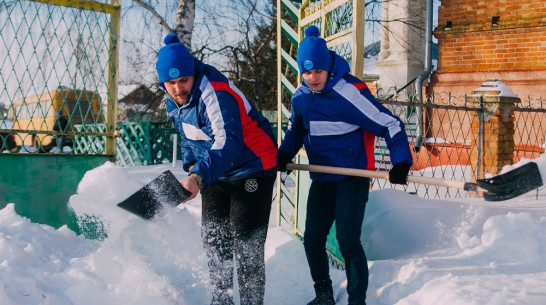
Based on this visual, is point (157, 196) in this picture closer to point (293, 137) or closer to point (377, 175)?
point (293, 137)

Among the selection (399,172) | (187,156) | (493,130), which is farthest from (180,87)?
(493,130)

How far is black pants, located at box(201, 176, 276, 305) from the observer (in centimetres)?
290

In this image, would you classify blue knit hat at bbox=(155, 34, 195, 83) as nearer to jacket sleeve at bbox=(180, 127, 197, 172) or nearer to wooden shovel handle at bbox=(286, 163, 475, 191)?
jacket sleeve at bbox=(180, 127, 197, 172)

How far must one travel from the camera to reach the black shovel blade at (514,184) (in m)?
2.71

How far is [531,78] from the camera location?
30.5ft

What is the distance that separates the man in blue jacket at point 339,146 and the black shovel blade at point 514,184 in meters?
0.44

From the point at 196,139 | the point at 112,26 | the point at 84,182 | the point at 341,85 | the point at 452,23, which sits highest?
the point at 452,23

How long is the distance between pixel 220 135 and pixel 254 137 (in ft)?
1.02

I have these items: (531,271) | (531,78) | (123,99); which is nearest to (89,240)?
(531,271)

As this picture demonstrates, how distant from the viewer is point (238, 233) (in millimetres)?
2908

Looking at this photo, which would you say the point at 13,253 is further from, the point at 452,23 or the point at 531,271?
the point at 452,23

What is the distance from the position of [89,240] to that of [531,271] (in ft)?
11.1

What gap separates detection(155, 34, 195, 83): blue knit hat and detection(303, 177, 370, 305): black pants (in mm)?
1058

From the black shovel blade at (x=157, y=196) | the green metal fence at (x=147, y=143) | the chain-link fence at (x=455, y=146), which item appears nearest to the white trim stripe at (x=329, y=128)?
the black shovel blade at (x=157, y=196)
